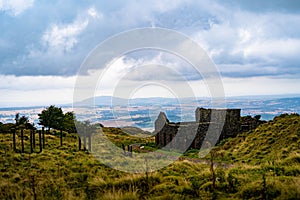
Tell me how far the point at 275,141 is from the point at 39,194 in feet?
66.5

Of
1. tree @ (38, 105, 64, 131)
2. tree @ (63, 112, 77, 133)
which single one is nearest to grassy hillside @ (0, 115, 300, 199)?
tree @ (38, 105, 64, 131)

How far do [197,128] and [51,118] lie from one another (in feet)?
72.4

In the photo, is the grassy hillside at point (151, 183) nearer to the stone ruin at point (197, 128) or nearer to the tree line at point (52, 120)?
the stone ruin at point (197, 128)

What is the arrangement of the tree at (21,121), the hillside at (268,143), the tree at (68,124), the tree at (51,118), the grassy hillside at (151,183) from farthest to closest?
the tree at (68,124) → the tree at (51,118) → the tree at (21,121) → the hillside at (268,143) → the grassy hillside at (151,183)

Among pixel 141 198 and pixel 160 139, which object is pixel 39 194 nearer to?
pixel 141 198

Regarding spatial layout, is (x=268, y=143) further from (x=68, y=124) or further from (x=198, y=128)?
(x=68, y=124)

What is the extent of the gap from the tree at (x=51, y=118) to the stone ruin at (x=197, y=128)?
15.7 m

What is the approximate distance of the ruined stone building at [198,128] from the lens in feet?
109

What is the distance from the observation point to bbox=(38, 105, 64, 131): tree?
148 ft

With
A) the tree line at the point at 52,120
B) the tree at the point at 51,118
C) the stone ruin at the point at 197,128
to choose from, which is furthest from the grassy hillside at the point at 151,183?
the tree at the point at 51,118

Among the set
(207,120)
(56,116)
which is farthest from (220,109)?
(56,116)

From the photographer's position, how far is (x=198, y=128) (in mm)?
34000

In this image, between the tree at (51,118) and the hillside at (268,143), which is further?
the tree at (51,118)

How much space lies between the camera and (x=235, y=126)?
35562mm
